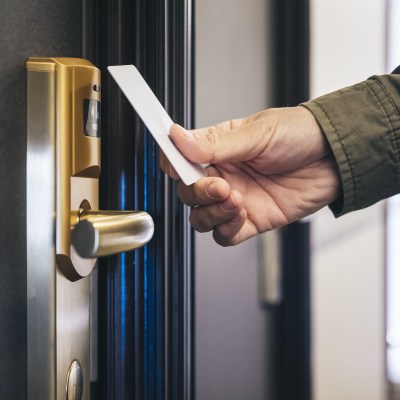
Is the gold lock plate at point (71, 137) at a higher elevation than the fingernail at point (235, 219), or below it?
higher

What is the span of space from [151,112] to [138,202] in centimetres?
13

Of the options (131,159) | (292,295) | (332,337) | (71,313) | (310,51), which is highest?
(310,51)

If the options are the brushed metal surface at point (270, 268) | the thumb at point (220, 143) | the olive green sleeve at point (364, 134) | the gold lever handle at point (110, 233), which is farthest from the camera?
the brushed metal surface at point (270, 268)

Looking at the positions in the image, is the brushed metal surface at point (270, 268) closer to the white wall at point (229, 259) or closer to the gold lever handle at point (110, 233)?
the white wall at point (229, 259)

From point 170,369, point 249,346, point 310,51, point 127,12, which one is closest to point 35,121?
point 127,12

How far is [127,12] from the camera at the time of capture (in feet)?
1.73

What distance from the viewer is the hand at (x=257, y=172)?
519 mm

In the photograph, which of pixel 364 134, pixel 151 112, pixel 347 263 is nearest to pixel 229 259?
pixel 364 134

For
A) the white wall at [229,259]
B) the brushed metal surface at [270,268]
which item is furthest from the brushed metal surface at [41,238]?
the brushed metal surface at [270,268]

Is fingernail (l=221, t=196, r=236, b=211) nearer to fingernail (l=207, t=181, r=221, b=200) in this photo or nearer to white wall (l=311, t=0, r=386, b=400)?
fingernail (l=207, t=181, r=221, b=200)

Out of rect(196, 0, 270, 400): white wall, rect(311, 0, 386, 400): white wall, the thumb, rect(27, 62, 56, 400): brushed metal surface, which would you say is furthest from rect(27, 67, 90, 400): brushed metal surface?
rect(311, 0, 386, 400): white wall

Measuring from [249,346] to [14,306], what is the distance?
2.07 ft

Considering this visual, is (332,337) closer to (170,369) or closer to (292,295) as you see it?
(292,295)

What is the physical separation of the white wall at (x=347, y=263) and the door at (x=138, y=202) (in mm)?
748
